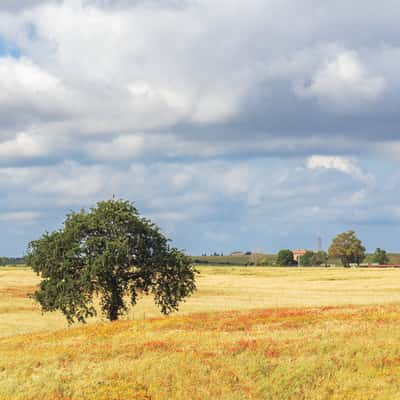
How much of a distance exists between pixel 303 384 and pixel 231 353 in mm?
4059

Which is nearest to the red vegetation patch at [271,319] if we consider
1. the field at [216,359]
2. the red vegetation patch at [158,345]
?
the field at [216,359]

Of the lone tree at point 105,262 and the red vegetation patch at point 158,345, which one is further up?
the lone tree at point 105,262

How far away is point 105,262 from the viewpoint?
141ft

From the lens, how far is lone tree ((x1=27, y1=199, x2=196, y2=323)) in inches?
1718

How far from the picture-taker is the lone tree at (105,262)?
4362 centimetres

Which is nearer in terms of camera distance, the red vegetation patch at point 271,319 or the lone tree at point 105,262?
the red vegetation patch at point 271,319

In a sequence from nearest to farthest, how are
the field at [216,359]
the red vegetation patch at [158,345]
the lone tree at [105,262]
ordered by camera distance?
the field at [216,359], the red vegetation patch at [158,345], the lone tree at [105,262]

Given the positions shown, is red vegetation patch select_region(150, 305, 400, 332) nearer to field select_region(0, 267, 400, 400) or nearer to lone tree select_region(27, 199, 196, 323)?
field select_region(0, 267, 400, 400)

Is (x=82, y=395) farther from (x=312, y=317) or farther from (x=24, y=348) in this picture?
(x=312, y=317)

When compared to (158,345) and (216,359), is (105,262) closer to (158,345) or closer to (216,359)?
(158,345)

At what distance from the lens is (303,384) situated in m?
20.9

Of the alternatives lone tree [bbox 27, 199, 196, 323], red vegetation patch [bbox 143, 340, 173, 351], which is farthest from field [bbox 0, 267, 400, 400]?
lone tree [bbox 27, 199, 196, 323]

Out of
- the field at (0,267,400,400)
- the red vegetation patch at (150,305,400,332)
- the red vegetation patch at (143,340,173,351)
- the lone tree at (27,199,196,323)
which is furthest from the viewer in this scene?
the lone tree at (27,199,196,323)

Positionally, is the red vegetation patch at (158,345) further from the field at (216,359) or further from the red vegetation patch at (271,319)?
the red vegetation patch at (271,319)
